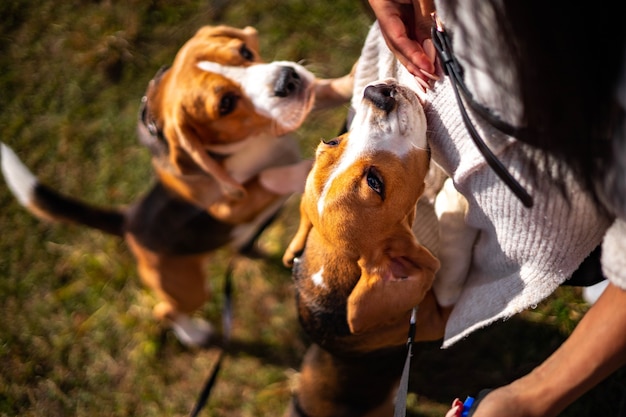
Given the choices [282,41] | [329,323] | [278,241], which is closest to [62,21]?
[282,41]

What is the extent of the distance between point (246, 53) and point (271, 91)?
418 mm

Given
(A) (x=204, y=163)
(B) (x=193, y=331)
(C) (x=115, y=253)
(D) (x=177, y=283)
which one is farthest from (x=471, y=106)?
(C) (x=115, y=253)

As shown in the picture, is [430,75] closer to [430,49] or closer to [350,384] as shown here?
[430,49]

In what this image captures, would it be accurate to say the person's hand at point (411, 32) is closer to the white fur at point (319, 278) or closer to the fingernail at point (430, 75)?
the fingernail at point (430, 75)

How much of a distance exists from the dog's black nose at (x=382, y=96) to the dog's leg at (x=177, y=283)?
1922 mm

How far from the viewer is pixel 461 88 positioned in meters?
1.55

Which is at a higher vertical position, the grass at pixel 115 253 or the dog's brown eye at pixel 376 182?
the dog's brown eye at pixel 376 182

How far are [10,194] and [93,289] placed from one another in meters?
1.20

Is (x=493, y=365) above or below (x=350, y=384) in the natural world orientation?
above

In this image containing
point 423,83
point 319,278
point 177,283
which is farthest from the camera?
point 177,283

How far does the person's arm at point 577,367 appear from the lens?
5.54 feet

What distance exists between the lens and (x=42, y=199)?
11.4 ft

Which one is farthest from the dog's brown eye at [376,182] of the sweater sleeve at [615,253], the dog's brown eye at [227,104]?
the dog's brown eye at [227,104]

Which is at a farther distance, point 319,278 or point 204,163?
point 204,163
